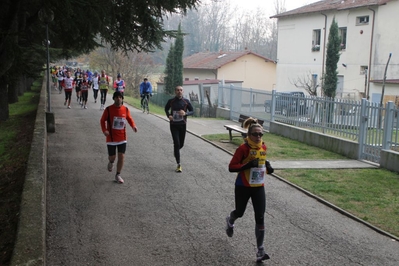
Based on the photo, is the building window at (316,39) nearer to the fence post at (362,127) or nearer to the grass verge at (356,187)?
the grass verge at (356,187)

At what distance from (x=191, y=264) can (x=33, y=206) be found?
2263mm

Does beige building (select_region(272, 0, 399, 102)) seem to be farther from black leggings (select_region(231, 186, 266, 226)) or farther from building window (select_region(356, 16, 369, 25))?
black leggings (select_region(231, 186, 266, 226))

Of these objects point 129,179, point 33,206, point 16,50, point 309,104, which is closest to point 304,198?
point 129,179

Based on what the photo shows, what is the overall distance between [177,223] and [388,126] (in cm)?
699

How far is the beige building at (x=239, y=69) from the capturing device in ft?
178

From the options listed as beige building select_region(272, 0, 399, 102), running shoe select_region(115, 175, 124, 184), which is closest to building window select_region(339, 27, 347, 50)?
beige building select_region(272, 0, 399, 102)

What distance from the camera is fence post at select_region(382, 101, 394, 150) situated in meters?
12.1

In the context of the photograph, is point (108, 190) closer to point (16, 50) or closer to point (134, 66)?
point (16, 50)

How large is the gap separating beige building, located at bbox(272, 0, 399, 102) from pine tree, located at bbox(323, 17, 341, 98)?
3.36m

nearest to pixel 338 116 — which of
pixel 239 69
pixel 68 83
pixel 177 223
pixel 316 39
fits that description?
pixel 177 223

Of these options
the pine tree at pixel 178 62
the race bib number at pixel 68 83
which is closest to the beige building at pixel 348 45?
the pine tree at pixel 178 62

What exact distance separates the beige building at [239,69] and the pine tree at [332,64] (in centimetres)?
2115

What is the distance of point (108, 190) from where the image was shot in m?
9.16

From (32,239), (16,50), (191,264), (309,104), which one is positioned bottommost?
(191,264)
